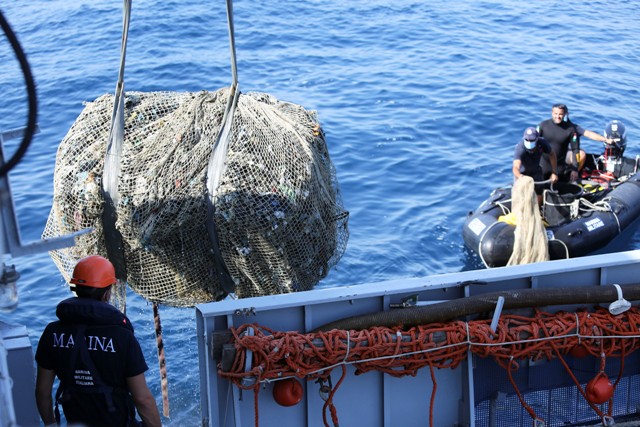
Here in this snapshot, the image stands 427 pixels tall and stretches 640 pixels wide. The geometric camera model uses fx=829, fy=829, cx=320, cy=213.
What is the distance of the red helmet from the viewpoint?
12.9 feet

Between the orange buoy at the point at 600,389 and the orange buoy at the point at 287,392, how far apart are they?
69.5 inches

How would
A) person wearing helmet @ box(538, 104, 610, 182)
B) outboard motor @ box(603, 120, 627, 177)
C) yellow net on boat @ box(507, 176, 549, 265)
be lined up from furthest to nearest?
outboard motor @ box(603, 120, 627, 177) → person wearing helmet @ box(538, 104, 610, 182) → yellow net on boat @ box(507, 176, 549, 265)

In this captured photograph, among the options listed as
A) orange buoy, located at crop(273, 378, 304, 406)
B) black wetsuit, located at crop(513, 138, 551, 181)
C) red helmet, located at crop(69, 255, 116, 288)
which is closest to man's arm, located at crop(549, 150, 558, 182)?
black wetsuit, located at crop(513, 138, 551, 181)

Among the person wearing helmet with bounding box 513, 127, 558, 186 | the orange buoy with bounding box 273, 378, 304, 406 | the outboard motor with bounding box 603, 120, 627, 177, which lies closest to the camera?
the orange buoy with bounding box 273, 378, 304, 406

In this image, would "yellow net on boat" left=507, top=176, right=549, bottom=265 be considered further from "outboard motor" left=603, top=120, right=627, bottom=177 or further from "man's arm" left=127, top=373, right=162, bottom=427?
"man's arm" left=127, top=373, right=162, bottom=427

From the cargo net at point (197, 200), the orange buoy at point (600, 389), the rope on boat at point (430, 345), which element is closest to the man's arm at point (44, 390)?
the rope on boat at point (430, 345)

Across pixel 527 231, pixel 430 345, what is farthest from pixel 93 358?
pixel 527 231

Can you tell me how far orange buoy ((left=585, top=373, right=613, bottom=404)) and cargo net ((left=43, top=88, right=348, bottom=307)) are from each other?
1.76 m

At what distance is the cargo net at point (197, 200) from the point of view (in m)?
4.66

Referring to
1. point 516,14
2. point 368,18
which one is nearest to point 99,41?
point 368,18

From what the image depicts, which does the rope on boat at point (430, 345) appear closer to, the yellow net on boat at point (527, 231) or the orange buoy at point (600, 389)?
the orange buoy at point (600, 389)

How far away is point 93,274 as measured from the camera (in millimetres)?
3930

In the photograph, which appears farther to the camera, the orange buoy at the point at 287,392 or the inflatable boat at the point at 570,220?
the inflatable boat at the point at 570,220

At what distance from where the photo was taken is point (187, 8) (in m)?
22.0
